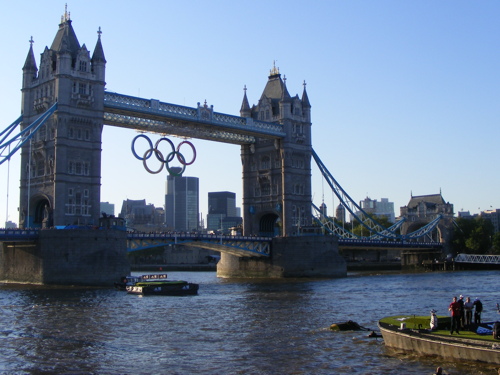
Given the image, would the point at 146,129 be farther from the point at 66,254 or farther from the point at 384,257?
the point at 384,257

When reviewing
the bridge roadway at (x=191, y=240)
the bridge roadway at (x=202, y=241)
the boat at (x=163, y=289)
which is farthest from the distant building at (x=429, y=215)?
the boat at (x=163, y=289)

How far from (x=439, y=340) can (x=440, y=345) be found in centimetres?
29

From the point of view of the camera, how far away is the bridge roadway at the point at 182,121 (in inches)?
3565

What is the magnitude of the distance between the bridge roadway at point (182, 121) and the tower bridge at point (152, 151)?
155 mm

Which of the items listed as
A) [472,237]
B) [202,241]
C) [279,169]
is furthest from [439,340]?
[472,237]

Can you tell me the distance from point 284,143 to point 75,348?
79.1 meters

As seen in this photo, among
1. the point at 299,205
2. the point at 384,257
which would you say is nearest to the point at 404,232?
the point at 384,257

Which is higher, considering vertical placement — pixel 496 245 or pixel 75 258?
pixel 496 245

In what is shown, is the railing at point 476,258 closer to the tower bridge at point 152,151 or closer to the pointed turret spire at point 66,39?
the tower bridge at point 152,151

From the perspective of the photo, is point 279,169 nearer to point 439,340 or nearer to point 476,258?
point 476,258

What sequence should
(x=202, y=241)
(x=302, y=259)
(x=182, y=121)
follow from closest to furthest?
(x=202, y=241) → (x=182, y=121) → (x=302, y=259)

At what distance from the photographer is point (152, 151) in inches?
3775

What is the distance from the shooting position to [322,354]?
32000mm

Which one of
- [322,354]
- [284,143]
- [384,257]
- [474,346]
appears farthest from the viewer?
[384,257]
